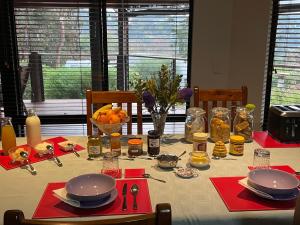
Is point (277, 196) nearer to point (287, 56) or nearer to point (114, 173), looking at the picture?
point (114, 173)

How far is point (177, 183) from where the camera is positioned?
4.43 feet

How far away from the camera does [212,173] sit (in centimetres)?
145

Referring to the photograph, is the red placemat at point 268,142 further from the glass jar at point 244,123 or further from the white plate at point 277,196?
the white plate at point 277,196

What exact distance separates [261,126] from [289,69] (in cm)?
57

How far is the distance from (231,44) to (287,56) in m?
0.52

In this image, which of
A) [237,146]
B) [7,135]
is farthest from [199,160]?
[7,135]

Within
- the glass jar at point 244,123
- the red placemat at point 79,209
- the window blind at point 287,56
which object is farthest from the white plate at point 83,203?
the window blind at point 287,56

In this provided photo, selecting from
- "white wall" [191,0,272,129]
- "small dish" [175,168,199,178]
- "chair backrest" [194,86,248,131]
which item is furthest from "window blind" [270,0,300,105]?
"small dish" [175,168,199,178]

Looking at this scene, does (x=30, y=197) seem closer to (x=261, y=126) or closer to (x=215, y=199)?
(x=215, y=199)

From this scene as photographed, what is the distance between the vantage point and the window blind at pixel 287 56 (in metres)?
2.94

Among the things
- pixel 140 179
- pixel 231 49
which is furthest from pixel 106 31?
pixel 140 179

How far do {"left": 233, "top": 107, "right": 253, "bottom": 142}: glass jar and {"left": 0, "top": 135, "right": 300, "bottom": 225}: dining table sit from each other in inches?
2.4

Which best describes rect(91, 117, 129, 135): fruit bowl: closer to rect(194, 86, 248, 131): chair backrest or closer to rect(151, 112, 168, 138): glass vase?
rect(151, 112, 168, 138): glass vase

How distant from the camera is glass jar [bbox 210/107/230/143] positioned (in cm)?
179
